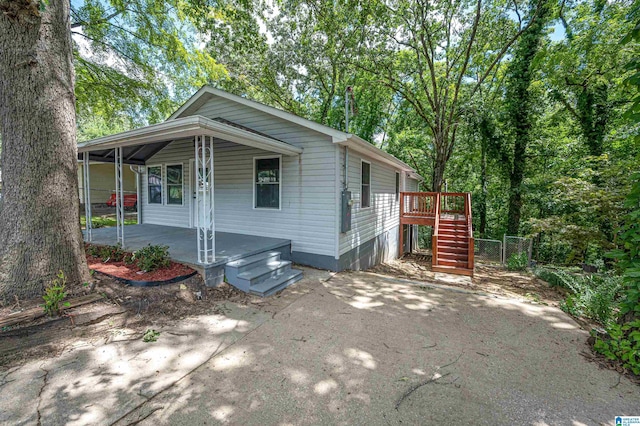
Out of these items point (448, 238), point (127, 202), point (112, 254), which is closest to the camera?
point (112, 254)

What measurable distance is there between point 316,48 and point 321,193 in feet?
36.0

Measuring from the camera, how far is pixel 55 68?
3623mm

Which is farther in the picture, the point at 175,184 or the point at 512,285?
the point at 175,184

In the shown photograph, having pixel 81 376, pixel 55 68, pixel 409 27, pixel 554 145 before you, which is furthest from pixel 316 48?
pixel 81 376

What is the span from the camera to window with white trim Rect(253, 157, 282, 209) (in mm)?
6656

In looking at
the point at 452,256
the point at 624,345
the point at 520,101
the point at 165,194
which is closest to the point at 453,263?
the point at 452,256

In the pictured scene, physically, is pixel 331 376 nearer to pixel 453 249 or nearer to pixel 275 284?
pixel 275 284

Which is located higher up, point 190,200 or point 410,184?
point 410,184

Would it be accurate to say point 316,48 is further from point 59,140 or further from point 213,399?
point 213,399

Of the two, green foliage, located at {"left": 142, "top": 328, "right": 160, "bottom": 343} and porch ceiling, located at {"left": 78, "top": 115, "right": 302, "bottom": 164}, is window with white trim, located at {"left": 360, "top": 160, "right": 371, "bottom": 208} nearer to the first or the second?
porch ceiling, located at {"left": 78, "top": 115, "right": 302, "bottom": 164}

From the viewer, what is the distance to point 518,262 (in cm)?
953

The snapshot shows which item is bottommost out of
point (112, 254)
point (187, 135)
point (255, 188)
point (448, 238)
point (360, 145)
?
point (448, 238)

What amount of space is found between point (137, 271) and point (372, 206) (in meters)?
6.33

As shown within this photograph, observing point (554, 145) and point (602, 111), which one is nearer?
point (602, 111)
